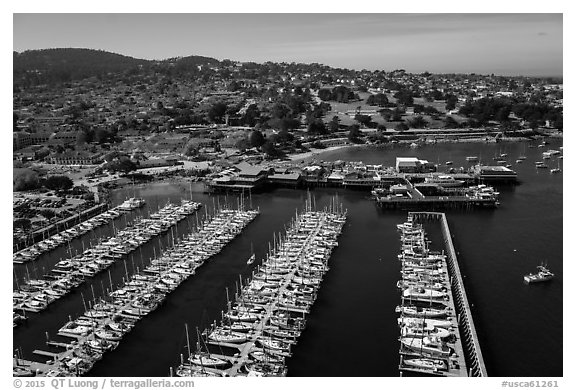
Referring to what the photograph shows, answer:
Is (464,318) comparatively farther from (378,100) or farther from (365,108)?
(378,100)

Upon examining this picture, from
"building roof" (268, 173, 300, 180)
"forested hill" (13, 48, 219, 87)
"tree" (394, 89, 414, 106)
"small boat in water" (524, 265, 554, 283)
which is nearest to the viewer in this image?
"small boat in water" (524, 265, 554, 283)

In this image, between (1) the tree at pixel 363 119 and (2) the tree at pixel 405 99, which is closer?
(1) the tree at pixel 363 119

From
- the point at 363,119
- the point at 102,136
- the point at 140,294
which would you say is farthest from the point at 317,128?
the point at 140,294

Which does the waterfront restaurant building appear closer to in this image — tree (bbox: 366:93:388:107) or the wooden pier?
the wooden pier

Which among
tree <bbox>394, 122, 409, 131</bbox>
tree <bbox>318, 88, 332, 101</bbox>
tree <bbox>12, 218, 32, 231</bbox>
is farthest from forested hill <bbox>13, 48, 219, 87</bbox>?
tree <bbox>12, 218, 32, 231</bbox>

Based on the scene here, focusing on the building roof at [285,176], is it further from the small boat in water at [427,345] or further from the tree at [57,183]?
the small boat in water at [427,345]

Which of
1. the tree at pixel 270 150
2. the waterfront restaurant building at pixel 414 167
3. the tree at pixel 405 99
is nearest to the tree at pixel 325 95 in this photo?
the tree at pixel 405 99
